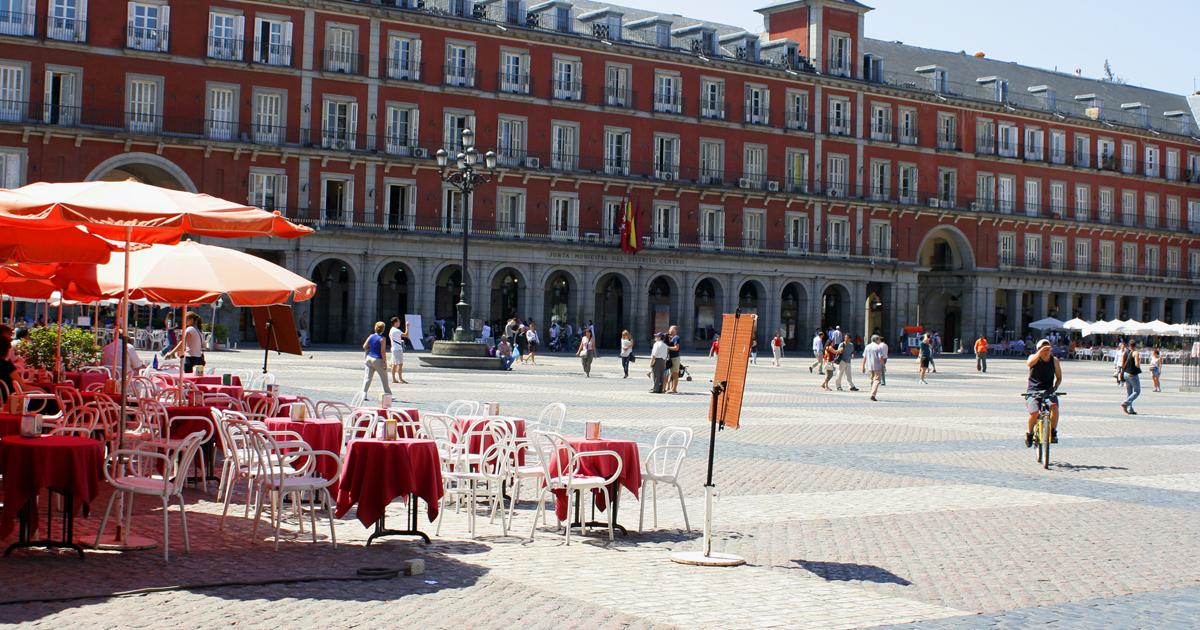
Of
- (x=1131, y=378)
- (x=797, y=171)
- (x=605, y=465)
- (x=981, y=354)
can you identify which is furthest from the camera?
(x=797, y=171)

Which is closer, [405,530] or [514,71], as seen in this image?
[405,530]

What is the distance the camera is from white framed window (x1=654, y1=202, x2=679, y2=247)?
6000 centimetres

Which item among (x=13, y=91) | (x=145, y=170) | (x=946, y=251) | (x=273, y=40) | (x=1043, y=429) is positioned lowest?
(x=1043, y=429)

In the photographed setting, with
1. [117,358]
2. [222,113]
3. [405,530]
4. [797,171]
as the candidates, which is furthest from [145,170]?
[405,530]

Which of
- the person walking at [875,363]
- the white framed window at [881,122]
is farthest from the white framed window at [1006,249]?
the person walking at [875,363]

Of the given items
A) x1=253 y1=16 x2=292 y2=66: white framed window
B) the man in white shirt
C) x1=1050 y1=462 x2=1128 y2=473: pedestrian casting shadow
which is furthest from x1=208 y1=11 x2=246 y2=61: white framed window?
x1=1050 y1=462 x2=1128 y2=473: pedestrian casting shadow

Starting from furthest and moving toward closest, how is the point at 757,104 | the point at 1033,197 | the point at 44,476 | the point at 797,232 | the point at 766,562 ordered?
1. the point at 1033,197
2. the point at 797,232
3. the point at 757,104
4. the point at 766,562
5. the point at 44,476

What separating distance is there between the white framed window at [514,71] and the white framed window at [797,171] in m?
14.3

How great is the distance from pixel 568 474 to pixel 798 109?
56009mm

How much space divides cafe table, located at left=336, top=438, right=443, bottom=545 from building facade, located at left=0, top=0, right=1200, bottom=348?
41.7 meters

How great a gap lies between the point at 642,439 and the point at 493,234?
39407mm

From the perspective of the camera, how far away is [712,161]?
61.5 metres

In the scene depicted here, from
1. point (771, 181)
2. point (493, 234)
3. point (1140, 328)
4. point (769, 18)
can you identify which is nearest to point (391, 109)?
point (493, 234)

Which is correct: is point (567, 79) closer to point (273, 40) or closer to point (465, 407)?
point (273, 40)
